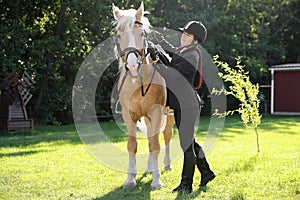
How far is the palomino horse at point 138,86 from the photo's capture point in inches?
194

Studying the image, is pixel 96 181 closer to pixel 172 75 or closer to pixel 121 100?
pixel 121 100

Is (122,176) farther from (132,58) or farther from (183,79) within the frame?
(132,58)

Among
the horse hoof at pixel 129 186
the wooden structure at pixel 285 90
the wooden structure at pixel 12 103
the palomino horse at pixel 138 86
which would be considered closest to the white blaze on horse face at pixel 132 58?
the palomino horse at pixel 138 86

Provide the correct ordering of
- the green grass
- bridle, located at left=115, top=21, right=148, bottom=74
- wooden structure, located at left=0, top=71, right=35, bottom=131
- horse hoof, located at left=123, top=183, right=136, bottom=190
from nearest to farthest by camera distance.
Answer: bridle, located at left=115, top=21, right=148, bottom=74
the green grass
horse hoof, located at left=123, top=183, right=136, bottom=190
wooden structure, located at left=0, top=71, right=35, bottom=131

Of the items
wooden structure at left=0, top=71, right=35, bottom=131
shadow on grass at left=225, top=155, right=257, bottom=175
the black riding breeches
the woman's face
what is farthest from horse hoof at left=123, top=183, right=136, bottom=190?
wooden structure at left=0, top=71, right=35, bottom=131

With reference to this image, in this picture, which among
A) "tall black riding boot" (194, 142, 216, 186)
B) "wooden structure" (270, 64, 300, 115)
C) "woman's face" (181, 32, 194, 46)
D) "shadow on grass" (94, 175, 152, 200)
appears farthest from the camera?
"wooden structure" (270, 64, 300, 115)

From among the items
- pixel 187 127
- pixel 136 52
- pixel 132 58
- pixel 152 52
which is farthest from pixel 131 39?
pixel 187 127

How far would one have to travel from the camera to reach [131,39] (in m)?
4.91

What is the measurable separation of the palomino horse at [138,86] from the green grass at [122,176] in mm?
468

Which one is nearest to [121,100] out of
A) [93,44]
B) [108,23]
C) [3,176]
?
[3,176]

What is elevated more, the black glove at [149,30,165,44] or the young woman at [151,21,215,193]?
the black glove at [149,30,165,44]

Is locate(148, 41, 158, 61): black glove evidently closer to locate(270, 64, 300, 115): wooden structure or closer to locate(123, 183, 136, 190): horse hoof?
locate(123, 183, 136, 190): horse hoof

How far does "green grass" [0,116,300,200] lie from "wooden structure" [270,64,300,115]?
47.1ft

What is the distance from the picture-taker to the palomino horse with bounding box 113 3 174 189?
4934mm
